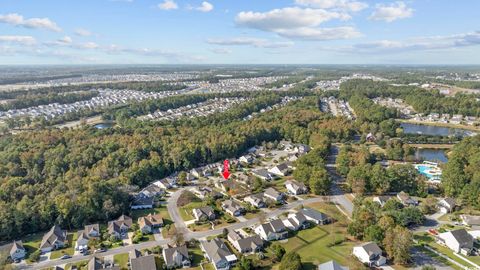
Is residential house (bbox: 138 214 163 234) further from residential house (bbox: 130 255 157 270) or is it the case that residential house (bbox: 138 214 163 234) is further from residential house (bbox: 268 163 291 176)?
residential house (bbox: 268 163 291 176)

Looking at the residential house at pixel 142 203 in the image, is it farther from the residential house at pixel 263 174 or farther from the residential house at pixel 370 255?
the residential house at pixel 370 255

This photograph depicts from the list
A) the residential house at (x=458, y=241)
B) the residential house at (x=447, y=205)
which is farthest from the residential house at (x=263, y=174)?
the residential house at (x=458, y=241)

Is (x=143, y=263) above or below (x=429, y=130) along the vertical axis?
below

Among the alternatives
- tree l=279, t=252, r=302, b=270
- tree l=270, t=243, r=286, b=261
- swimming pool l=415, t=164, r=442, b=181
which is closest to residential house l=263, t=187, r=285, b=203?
tree l=270, t=243, r=286, b=261

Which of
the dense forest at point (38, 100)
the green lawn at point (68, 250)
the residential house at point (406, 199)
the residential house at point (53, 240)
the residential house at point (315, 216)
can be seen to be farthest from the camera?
the dense forest at point (38, 100)

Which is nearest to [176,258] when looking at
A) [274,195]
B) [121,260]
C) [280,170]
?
[121,260]

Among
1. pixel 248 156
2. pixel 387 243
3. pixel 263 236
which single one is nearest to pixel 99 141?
pixel 248 156

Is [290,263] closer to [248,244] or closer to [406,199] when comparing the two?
[248,244]
